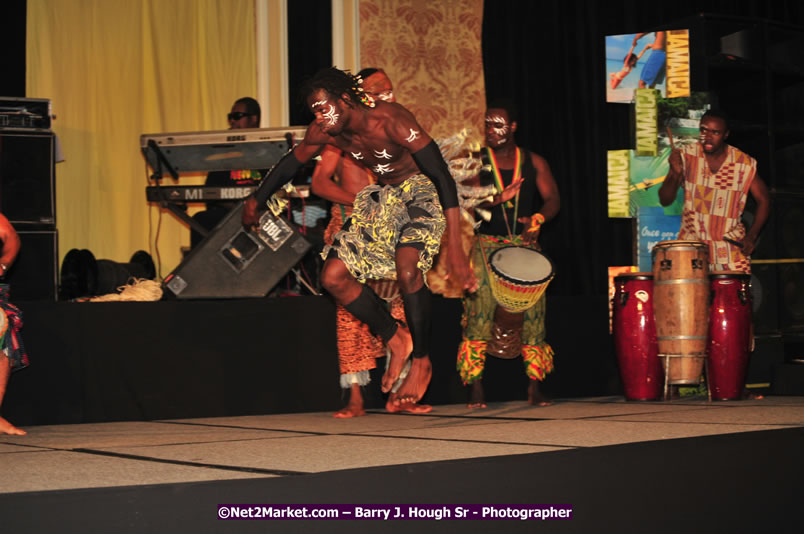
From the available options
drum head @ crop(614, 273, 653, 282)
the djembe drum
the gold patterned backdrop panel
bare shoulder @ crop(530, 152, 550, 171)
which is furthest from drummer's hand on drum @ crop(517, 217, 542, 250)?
the gold patterned backdrop panel

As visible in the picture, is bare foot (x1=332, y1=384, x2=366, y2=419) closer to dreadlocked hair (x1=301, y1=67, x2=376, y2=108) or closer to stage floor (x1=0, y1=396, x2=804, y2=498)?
stage floor (x1=0, y1=396, x2=804, y2=498)

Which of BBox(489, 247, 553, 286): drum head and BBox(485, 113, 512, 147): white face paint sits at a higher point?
BBox(485, 113, 512, 147): white face paint

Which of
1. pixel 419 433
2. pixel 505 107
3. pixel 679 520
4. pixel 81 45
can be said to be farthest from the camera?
pixel 81 45

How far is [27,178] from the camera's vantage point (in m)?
5.54

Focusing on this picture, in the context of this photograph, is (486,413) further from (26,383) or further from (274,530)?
(274,530)

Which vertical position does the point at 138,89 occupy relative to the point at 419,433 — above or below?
above

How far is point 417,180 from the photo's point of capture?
397cm

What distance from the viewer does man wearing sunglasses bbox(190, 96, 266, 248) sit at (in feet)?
18.4

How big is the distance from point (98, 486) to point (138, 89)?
533 centimetres

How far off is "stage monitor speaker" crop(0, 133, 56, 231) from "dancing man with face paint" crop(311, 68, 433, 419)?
1821 millimetres

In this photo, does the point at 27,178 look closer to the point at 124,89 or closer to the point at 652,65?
the point at 124,89

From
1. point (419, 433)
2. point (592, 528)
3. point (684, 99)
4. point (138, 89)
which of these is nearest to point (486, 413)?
point (419, 433)

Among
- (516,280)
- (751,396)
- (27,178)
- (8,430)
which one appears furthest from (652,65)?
(8,430)

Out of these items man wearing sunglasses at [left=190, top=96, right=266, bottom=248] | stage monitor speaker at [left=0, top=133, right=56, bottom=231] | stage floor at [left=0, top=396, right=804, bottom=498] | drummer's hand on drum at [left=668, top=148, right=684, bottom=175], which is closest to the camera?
stage floor at [left=0, top=396, right=804, bottom=498]
